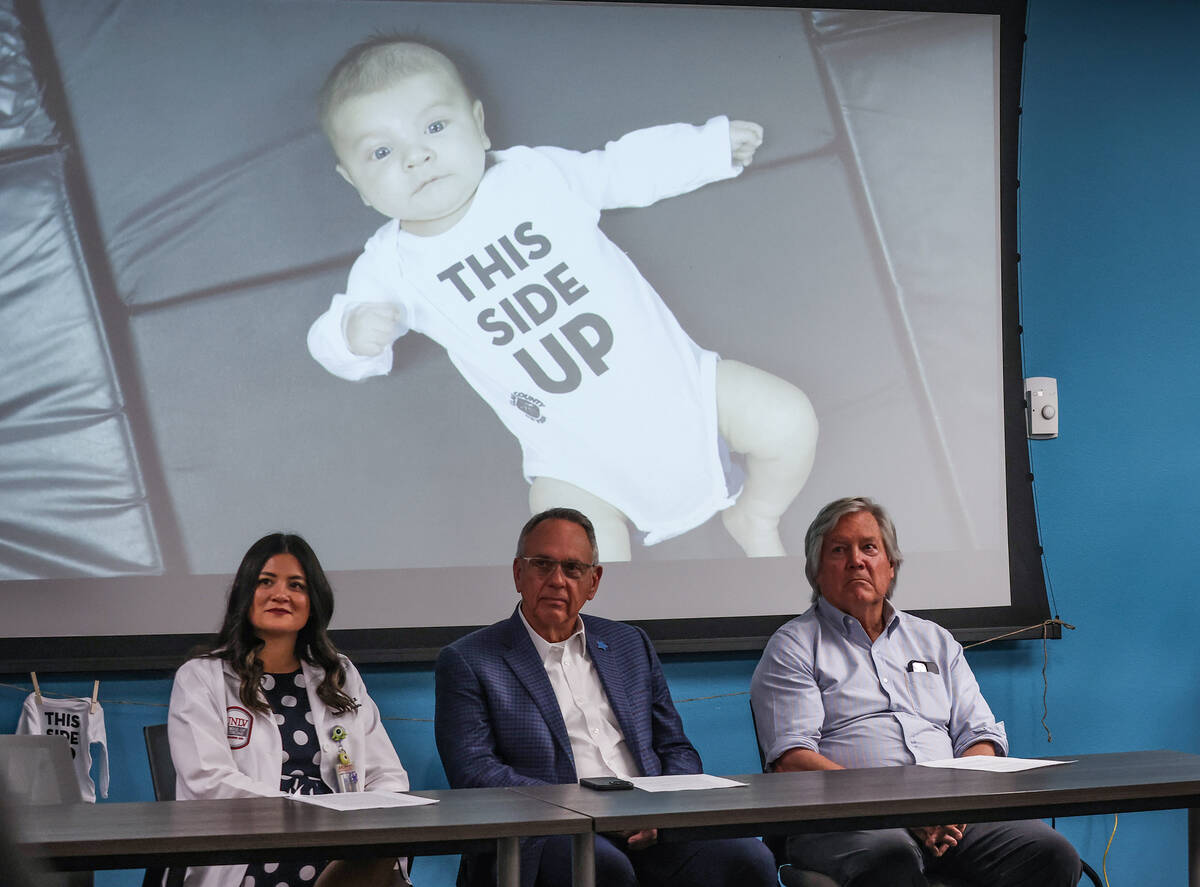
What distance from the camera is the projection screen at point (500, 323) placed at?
339 centimetres

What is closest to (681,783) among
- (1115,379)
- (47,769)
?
(47,769)

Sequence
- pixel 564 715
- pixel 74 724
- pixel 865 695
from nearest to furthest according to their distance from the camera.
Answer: pixel 564 715 < pixel 865 695 < pixel 74 724

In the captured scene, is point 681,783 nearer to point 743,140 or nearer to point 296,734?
point 296,734

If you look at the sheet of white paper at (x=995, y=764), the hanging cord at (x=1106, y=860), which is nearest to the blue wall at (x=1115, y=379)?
the hanging cord at (x=1106, y=860)

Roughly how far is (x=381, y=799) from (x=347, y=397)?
1.73m

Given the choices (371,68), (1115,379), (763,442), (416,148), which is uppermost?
(371,68)

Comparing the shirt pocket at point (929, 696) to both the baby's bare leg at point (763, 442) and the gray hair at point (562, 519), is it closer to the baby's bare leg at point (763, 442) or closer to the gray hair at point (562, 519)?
the gray hair at point (562, 519)

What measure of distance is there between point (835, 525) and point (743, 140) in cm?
146

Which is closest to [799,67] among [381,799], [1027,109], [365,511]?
[1027,109]

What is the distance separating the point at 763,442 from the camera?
12.1ft

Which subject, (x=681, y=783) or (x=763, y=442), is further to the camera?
(x=763, y=442)

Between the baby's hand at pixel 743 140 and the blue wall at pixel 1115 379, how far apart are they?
3.02 feet

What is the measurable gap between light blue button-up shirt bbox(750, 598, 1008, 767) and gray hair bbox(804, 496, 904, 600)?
0.09m

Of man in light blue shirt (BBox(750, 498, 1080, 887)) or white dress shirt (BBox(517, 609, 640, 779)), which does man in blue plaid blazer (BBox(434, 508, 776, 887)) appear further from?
man in light blue shirt (BBox(750, 498, 1080, 887))
